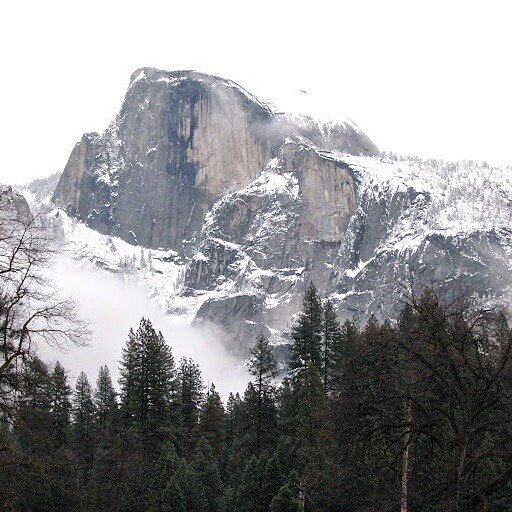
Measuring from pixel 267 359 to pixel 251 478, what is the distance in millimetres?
12823

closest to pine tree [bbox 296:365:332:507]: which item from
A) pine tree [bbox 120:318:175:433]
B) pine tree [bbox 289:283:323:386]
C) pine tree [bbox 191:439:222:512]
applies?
pine tree [bbox 289:283:323:386]

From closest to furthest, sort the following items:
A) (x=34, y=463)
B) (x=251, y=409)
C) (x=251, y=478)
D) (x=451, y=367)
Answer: (x=34, y=463) < (x=451, y=367) < (x=251, y=478) < (x=251, y=409)

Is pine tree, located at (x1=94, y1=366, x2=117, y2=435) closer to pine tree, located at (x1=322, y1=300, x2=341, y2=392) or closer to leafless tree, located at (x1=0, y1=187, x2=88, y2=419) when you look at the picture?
pine tree, located at (x1=322, y1=300, x2=341, y2=392)

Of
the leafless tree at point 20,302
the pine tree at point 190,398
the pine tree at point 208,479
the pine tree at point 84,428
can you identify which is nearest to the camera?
the leafless tree at point 20,302

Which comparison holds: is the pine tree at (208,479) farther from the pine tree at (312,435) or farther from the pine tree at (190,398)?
the pine tree at (190,398)

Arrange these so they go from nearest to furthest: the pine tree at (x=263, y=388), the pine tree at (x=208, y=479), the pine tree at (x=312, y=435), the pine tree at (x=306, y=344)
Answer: the pine tree at (x=312, y=435), the pine tree at (x=208, y=479), the pine tree at (x=263, y=388), the pine tree at (x=306, y=344)

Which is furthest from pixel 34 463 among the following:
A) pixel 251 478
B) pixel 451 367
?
pixel 251 478

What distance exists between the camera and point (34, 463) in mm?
12383

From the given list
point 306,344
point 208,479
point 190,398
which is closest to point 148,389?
point 208,479

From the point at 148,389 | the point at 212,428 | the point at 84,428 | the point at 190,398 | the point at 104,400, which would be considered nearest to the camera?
the point at 148,389

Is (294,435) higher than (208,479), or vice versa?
(294,435)

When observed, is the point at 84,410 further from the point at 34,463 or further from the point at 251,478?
the point at 34,463

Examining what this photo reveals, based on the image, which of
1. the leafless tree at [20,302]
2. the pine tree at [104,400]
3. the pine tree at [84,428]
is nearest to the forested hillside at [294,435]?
the pine tree at [84,428]

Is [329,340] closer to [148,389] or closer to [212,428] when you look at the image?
[212,428]
